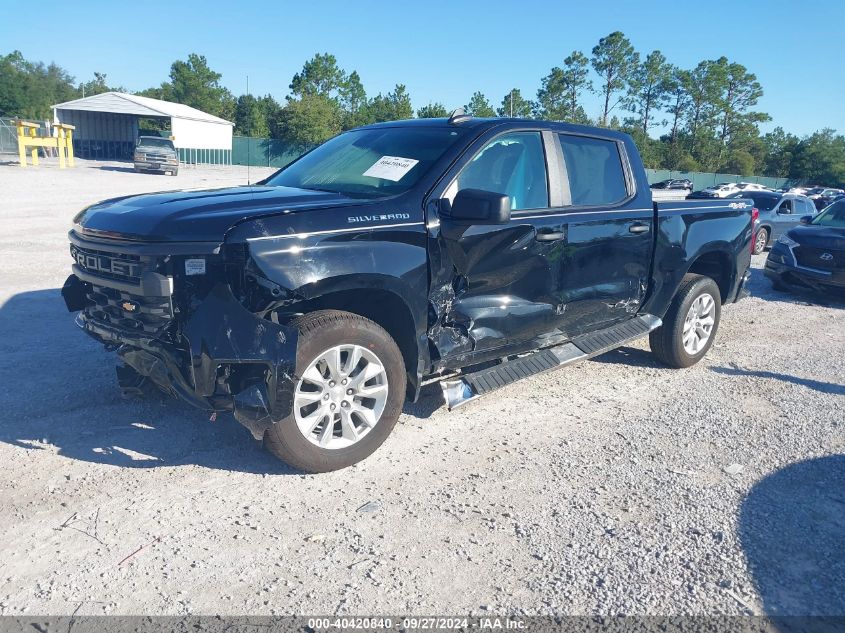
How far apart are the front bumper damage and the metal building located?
4816cm

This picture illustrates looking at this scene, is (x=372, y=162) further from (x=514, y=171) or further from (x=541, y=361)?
(x=541, y=361)

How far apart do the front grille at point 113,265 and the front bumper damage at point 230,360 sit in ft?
1.08

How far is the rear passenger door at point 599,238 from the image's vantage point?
16.3 ft

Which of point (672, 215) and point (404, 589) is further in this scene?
point (672, 215)

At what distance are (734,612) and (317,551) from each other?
182cm

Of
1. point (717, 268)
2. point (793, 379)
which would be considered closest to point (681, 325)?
A: point (717, 268)

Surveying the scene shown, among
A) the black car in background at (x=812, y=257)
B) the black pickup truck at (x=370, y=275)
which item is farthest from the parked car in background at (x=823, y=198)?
the black pickup truck at (x=370, y=275)

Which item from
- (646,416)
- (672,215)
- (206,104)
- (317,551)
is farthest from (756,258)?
(206,104)

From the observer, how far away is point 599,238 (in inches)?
203

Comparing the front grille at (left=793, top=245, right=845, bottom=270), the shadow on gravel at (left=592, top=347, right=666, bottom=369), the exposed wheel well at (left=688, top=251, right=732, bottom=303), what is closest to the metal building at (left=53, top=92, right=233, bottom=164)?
the front grille at (left=793, top=245, right=845, bottom=270)

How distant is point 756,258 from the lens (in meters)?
15.2

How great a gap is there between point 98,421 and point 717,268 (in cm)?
554

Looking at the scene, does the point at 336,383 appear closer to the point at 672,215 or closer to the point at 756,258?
the point at 672,215

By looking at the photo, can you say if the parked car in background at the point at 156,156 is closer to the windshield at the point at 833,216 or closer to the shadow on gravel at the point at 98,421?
the windshield at the point at 833,216
